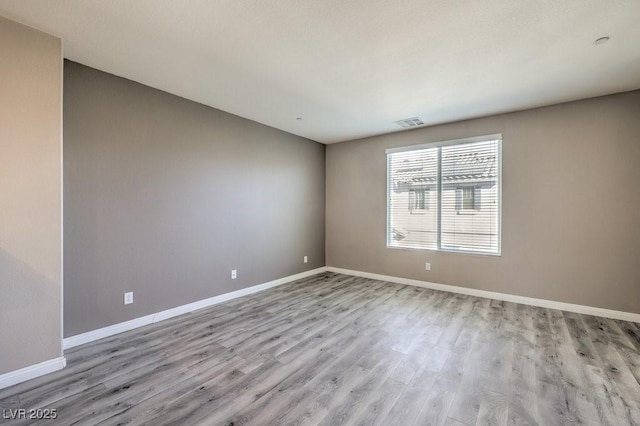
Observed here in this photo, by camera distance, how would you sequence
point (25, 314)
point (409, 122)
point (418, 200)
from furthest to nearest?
1. point (418, 200)
2. point (409, 122)
3. point (25, 314)

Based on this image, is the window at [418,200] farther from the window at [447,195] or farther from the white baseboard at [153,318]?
the white baseboard at [153,318]

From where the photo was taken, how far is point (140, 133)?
3127 mm

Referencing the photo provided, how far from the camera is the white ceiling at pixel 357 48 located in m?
1.95

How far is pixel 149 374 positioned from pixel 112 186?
6.23 ft

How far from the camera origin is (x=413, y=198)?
A: 16.1ft

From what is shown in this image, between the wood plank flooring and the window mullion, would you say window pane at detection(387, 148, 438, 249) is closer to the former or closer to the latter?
the window mullion

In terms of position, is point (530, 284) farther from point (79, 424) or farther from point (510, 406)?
point (79, 424)

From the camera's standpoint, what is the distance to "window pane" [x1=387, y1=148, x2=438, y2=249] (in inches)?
185

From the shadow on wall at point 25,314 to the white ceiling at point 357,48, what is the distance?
6.25ft

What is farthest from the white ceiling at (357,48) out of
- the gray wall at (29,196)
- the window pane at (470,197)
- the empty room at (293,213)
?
the window pane at (470,197)

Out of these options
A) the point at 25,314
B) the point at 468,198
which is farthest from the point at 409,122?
the point at 25,314

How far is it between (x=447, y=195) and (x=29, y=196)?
496cm

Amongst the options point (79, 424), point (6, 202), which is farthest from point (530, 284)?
point (6, 202)

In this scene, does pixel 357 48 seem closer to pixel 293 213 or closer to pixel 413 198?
pixel 413 198
